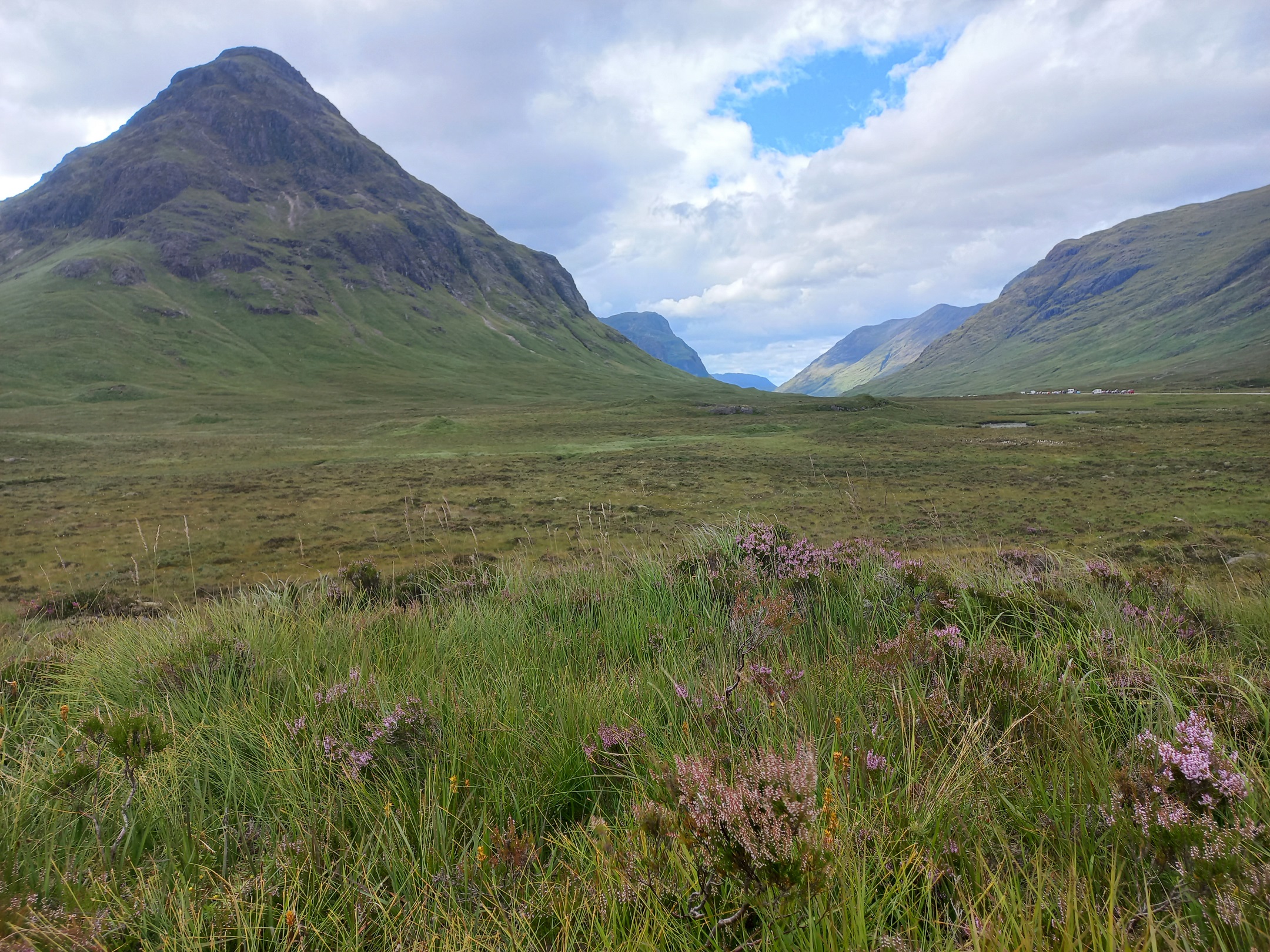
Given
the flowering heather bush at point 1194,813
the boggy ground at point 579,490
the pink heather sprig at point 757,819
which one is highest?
the pink heather sprig at point 757,819

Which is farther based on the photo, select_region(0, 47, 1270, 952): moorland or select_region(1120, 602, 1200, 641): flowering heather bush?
select_region(1120, 602, 1200, 641): flowering heather bush

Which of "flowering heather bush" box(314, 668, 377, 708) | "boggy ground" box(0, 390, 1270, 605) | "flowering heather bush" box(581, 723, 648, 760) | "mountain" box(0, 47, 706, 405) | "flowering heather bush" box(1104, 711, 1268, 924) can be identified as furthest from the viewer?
"mountain" box(0, 47, 706, 405)

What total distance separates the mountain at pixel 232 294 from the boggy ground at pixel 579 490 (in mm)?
52784

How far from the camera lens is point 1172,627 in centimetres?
381

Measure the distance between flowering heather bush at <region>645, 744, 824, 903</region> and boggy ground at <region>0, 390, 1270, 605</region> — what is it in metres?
4.20

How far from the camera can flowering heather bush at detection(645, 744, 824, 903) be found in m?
1.42

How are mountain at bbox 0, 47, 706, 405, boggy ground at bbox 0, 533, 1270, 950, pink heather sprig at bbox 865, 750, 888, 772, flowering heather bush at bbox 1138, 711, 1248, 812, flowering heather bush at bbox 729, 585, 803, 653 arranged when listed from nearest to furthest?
boggy ground at bbox 0, 533, 1270, 950
flowering heather bush at bbox 1138, 711, 1248, 812
pink heather sprig at bbox 865, 750, 888, 772
flowering heather bush at bbox 729, 585, 803, 653
mountain at bbox 0, 47, 706, 405

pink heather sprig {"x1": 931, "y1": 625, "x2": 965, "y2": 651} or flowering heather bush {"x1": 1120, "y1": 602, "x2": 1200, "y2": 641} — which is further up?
pink heather sprig {"x1": 931, "y1": 625, "x2": 965, "y2": 651}

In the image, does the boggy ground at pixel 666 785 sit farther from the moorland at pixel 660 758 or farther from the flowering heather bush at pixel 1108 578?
the flowering heather bush at pixel 1108 578

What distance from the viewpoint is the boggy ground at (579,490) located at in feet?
48.1

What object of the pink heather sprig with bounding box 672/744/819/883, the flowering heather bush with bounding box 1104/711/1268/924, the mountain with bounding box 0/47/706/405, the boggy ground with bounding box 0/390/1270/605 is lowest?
the boggy ground with bounding box 0/390/1270/605

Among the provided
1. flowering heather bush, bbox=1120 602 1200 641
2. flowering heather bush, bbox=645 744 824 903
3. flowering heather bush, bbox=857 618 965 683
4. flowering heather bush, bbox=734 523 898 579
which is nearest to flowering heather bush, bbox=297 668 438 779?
flowering heather bush, bbox=645 744 824 903

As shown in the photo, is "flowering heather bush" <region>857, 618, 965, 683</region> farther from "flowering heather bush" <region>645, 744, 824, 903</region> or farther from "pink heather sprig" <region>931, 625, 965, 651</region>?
"flowering heather bush" <region>645, 744, 824, 903</region>

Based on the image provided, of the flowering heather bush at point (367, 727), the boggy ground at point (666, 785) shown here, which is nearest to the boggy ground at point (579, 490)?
the boggy ground at point (666, 785)
